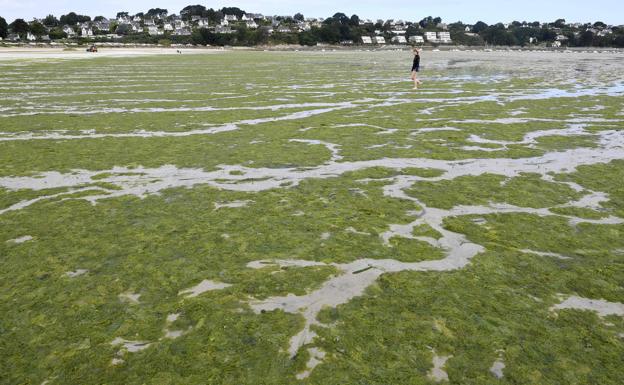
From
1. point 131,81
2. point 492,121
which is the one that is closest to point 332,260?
point 492,121

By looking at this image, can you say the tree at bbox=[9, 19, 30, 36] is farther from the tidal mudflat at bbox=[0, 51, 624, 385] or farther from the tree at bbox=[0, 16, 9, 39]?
the tidal mudflat at bbox=[0, 51, 624, 385]

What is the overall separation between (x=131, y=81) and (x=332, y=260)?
28.1 meters

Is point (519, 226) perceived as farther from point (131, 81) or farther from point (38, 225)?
point (131, 81)

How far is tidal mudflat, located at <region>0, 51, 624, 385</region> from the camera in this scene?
4.00 metres

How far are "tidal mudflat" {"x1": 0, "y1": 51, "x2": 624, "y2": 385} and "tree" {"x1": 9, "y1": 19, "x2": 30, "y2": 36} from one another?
575ft

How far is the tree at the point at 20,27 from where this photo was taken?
154 meters

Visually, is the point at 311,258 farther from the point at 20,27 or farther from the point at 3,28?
the point at 20,27

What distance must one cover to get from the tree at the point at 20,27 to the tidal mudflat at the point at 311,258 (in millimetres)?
175190

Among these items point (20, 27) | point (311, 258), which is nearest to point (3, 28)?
point (20, 27)

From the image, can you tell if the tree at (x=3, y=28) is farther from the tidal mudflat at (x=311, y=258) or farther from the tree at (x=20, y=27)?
the tidal mudflat at (x=311, y=258)

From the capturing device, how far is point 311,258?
5.93 m

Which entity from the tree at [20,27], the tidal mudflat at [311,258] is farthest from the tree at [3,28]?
the tidal mudflat at [311,258]

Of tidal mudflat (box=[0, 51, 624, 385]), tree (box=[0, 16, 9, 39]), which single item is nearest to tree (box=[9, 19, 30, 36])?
tree (box=[0, 16, 9, 39])

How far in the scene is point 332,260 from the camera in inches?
232
